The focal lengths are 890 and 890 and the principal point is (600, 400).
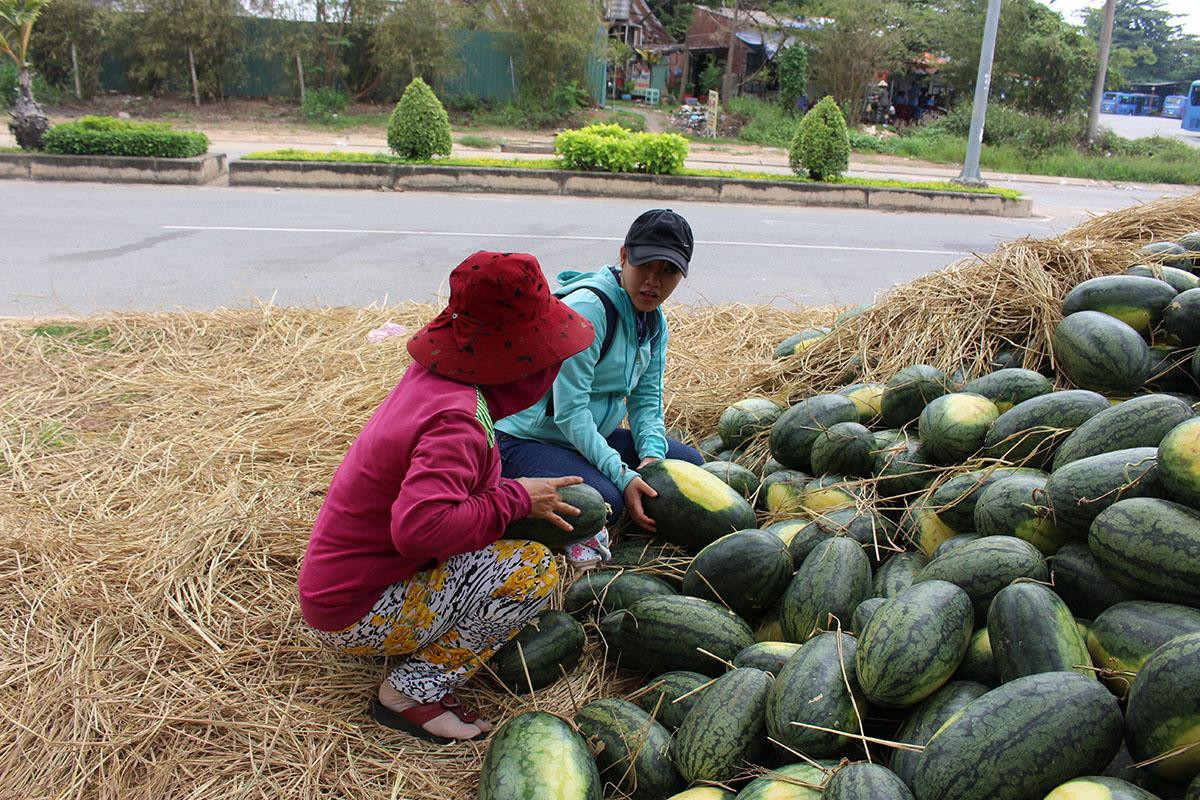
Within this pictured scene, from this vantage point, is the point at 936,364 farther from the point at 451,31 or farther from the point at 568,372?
the point at 451,31

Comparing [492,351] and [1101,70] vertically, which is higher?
[1101,70]

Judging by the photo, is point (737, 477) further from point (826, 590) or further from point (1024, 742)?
point (1024, 742)

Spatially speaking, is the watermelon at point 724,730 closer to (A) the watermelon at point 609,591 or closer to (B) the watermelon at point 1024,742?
(B) the watermelon at point 1024,742

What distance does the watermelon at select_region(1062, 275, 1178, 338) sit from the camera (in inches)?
140

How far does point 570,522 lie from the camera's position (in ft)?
9.77

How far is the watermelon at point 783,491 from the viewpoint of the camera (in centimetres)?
348

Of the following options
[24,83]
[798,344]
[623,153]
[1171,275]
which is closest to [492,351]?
[798,344]

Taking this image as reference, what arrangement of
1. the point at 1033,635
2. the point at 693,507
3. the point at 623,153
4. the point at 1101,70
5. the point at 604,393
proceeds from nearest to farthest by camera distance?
the point at 1033,635, the point at 693,507, the point at 604,393, the point at 623,153, the point at 1101,70

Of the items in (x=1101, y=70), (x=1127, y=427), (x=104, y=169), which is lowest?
(x=1127, y=427)

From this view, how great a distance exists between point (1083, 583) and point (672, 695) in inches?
45.4

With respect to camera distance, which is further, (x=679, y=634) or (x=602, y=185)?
(x=602, y=185)

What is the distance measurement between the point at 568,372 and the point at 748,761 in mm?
1649

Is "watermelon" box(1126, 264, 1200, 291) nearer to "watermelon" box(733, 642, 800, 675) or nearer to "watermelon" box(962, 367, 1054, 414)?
"watermelon" box(962, 367, 1054, 414)

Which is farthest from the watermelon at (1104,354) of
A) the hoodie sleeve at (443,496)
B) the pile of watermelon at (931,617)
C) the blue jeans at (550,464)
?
the hoodie sleeve at (443,496)
